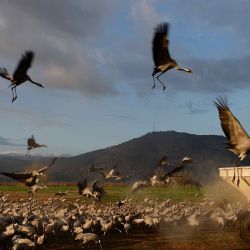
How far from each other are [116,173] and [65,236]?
14.6 ft

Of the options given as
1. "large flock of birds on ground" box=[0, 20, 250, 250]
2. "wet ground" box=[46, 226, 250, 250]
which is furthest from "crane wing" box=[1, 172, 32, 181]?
"wet ground" box=[46, 226, 250, 250]

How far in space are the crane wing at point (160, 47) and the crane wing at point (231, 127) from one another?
260 centimetres

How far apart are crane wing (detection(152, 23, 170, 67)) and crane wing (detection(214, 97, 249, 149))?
2.60m

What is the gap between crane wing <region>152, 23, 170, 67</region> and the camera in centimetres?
1217

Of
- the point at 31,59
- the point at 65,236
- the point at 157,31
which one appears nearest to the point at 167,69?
the point at 157,31

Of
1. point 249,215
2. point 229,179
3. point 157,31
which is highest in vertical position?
point 157,31

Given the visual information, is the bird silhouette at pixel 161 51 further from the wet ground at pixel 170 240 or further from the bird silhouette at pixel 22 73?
the wet ground at pixel 170 240

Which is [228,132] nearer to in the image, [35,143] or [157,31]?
[157,31]

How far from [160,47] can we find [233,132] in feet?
12.2

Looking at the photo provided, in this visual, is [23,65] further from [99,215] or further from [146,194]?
[146,194]

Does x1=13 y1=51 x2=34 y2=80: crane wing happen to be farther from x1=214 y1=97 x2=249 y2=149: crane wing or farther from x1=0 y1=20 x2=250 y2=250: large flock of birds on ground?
x1=214 y1=97 x2=249 y2=149: crane wing

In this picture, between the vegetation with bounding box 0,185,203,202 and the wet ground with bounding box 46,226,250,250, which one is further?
the vegetation with bounding box 0,185,203,202

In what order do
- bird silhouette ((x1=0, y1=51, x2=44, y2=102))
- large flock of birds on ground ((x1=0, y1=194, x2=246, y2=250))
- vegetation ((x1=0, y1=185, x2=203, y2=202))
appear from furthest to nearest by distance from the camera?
vegetation ((x1=0, y1=185, x2=203, y2=202)) → large flock of birds on ground ((x1=0, y1=194, x2=246, y2=250)) → bird silhouette ((x1=0, y1=51, x2=44, y2=102))

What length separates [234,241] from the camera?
64.4ft
